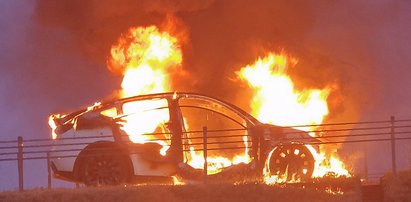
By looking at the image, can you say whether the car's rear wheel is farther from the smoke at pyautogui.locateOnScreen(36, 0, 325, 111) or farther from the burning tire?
the smoke at pyautogui.locateOnScreen(36, 0, 325, 111)

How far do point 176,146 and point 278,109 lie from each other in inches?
167

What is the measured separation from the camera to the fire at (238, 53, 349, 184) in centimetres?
2041

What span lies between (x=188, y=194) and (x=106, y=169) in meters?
2.60

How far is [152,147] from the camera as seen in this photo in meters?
16.8

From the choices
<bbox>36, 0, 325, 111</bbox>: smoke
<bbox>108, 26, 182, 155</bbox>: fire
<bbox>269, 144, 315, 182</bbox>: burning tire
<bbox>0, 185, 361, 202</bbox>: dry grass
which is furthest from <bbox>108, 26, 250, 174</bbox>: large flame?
Answer: <bbox>0, 185, 361, 202</bbox>: dry grass

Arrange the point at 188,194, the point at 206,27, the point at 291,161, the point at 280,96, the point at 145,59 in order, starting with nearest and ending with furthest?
1. the point at 188,194
2. the point at 291,161
3. the point at 280,96
4. the point at 145,59
5. the point at 206,27

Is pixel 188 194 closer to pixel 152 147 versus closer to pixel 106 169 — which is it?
pixel 152 147

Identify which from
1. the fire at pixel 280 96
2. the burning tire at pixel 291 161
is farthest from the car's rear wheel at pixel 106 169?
the fire at pixel 280 96

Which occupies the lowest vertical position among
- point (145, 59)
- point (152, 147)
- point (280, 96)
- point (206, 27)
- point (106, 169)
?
point (106, 169)

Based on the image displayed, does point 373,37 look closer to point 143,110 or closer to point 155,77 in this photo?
point 155,77

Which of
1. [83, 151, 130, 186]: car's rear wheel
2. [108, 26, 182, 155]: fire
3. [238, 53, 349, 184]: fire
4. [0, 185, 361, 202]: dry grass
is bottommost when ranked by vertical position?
[0, 185, 361, 202]: dry grass

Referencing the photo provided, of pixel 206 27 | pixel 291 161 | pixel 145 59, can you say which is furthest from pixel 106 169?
pixel 206 27

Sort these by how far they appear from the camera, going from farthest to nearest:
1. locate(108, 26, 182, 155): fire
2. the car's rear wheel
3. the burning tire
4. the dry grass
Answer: locate(108, 26, 182, 155): fire
the burning tire
the car's rear wheel
the dry grass

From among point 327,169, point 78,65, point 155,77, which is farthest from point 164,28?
point 327,169
